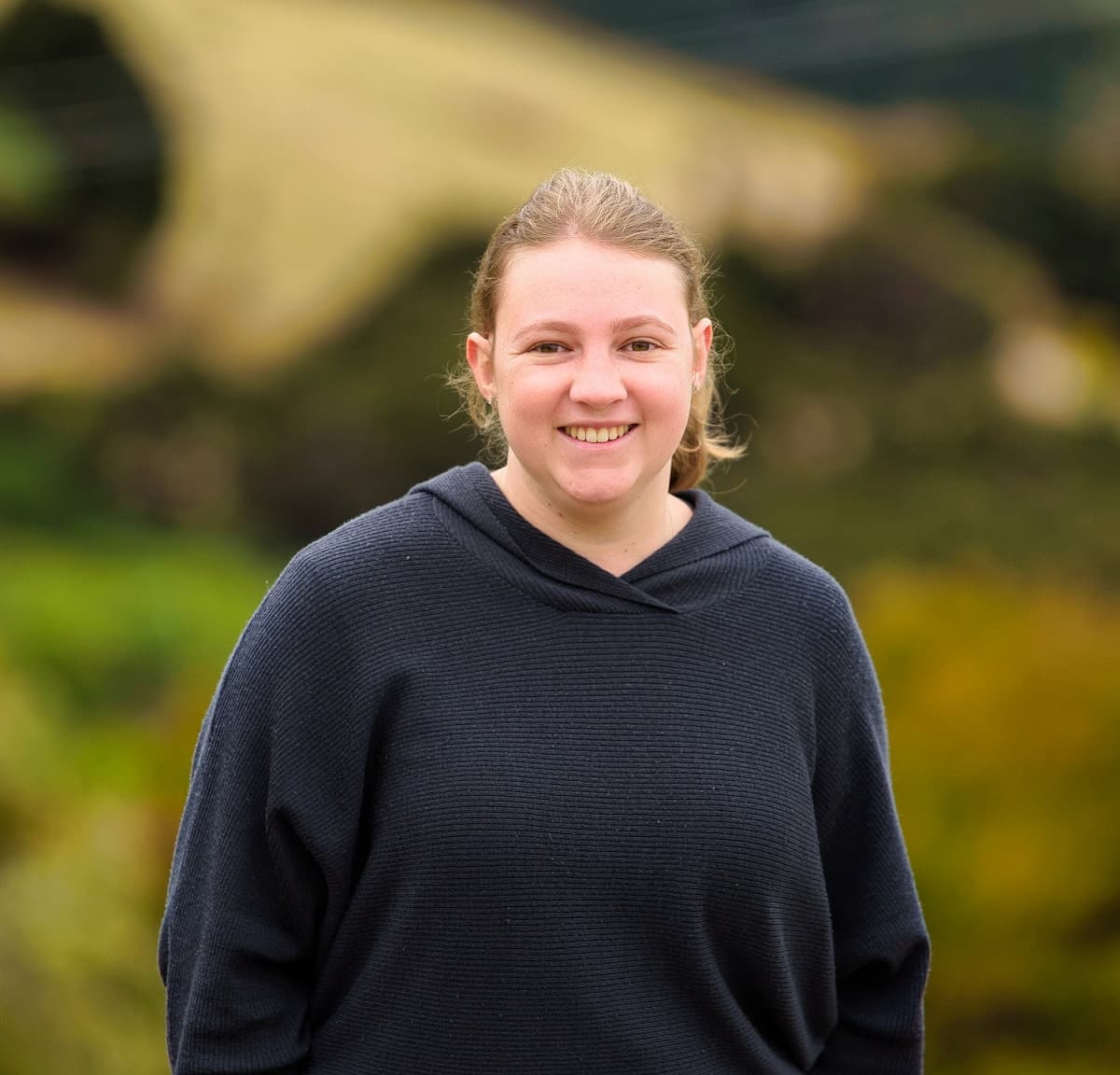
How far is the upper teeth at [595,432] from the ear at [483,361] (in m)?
0.15

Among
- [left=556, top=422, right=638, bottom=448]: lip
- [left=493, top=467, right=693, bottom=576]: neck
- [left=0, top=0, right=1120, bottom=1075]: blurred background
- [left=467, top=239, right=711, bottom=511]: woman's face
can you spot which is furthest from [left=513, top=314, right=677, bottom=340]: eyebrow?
[left=0, top=0, right=1120, bottom=1075]: blurred background

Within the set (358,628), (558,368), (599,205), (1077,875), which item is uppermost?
(599,205)

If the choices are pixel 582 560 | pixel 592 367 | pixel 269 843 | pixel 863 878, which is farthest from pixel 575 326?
pixel 863 878

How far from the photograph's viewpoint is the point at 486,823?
190 cm

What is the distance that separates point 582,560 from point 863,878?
57 centimetres

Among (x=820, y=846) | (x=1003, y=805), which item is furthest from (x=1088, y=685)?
(x=820, y=846)

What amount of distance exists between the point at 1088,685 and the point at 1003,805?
0.47 meters

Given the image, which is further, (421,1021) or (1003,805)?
(1003,805)

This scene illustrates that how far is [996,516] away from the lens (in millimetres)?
7234

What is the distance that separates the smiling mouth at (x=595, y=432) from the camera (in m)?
1.94

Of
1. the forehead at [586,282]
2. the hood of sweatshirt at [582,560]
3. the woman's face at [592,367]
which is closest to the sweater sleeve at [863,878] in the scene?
the hood of sweatshirt at [582,560]

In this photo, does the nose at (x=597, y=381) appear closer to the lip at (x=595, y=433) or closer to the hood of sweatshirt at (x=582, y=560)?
the lip at (x=595, y=433)

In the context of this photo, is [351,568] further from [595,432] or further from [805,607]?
[805,607]

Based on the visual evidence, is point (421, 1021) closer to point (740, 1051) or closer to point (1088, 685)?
point (740, 1051)
